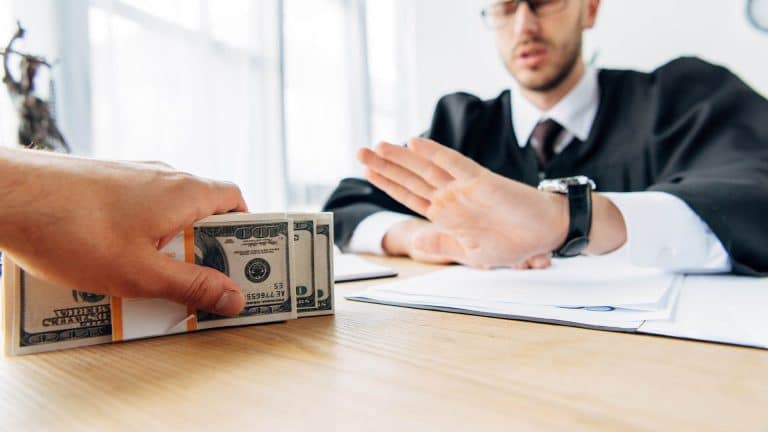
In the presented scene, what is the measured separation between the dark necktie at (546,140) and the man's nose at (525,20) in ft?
0.89

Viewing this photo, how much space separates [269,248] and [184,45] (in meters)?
1.57

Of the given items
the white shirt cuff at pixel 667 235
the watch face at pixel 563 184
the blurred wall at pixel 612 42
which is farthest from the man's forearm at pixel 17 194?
the blurred wall at pixel 612 42

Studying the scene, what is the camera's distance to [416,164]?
65cm

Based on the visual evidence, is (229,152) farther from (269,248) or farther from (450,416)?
(450,416)

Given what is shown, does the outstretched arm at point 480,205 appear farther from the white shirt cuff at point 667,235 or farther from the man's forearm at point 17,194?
the man's forearm at point 17,194

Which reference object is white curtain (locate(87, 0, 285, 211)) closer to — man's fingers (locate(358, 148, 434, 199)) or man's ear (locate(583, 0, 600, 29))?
man's fingers (locate(358, 148, 434, 199))

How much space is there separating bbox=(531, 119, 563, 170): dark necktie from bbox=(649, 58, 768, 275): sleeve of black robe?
9.9 inches

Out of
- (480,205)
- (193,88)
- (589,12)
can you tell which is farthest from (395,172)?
(193,88)

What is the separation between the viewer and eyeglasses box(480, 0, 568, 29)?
1.29m

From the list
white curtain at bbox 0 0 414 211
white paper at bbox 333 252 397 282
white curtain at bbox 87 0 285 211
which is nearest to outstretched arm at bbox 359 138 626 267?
white paper at bbox 333 252 397 282

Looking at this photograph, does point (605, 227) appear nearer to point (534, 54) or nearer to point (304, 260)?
point (304, 260)

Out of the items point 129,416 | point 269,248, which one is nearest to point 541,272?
point 269,248

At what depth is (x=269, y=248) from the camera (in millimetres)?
460

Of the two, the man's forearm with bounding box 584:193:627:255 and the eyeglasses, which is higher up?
the eyeglasses
